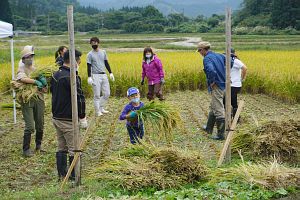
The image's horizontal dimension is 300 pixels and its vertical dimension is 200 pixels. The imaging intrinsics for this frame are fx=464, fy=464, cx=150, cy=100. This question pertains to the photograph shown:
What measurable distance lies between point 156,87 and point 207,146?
2.97m

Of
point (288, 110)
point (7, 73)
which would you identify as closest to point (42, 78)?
point (288, 110)

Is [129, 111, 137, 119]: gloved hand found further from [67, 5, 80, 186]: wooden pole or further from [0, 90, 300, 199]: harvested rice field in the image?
[67, 5, 80, 186]: wooden pole

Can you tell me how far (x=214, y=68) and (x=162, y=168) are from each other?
9.70ft

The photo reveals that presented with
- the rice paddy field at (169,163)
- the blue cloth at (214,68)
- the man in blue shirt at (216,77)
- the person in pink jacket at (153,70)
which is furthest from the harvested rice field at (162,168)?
the person in pink jacket at (153,70)

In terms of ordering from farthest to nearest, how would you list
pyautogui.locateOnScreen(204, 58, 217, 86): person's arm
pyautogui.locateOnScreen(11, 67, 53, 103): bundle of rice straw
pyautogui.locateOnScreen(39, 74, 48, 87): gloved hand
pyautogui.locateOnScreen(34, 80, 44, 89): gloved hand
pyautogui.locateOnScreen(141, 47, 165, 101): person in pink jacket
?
1. pyautogui.locateOnScreen(141, 47, 165, 101): person in pink jacket
2. pyautogui.locateOnScreen(204, 58, 217, 86): person's arm
3. pyautogui.locateOnScreen(39, 74, 48, 87): gloved hand
4. pyautogui.locateOnScreen(34, 80, 44, 89): gloved hand
5. pyautogui.locateOnScreen(11, 67, 53, 103): bundle of rice straw

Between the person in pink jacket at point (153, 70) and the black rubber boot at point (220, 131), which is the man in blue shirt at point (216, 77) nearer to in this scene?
the black rubber boot at point (220, 131)

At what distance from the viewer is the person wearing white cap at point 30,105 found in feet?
22.5

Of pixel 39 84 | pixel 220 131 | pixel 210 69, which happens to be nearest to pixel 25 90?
pixel 39 84

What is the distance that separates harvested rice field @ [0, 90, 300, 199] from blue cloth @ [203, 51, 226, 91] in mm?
984

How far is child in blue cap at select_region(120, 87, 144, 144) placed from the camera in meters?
6.12

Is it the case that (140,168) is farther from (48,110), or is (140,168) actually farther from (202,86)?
(202,86)

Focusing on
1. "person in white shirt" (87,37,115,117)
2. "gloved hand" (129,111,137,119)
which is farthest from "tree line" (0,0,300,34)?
"gloved hand" (129,111,137,119)

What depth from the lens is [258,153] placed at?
5867 mm

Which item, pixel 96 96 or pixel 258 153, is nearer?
pixel 258 153
